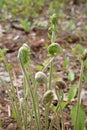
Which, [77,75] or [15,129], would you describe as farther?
[77,75]

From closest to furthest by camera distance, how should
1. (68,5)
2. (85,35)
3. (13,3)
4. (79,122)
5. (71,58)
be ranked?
1. (79,122)
2. (71,58)
3. (85,35)
4. (13,3)
5. (68,5)

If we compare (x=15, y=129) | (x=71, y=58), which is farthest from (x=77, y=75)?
(x=15, y=129)

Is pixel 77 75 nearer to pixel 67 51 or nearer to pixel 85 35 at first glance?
pixel 67 51

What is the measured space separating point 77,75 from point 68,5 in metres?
2.44

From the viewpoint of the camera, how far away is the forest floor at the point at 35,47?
1.50 m

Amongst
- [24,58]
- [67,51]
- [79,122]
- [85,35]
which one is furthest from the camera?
[85,35]

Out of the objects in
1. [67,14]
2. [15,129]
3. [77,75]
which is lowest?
[15,129]

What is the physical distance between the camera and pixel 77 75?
1.88 meters

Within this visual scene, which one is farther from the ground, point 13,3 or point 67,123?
point 13,3

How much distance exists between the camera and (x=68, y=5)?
415 centimetres

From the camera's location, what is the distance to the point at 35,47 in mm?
2396

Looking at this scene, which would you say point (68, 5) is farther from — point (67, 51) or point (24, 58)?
point (24, 58)

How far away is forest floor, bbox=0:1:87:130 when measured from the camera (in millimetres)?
1500

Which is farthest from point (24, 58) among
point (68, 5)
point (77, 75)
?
point (68, 5)
